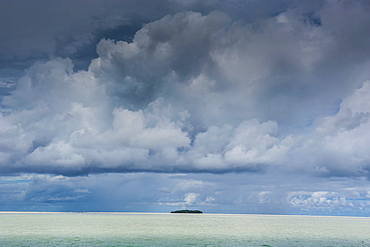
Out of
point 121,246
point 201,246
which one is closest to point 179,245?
point 201,246

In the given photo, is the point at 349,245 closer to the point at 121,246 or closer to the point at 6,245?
the point at 121,246

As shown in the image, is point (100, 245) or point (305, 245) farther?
point (305, 245)

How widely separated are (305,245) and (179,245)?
26945 mm

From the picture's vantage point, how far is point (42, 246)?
74188 millimetres

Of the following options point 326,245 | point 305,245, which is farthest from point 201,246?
point 326,245

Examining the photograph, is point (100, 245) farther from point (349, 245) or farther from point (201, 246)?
point (349, 245)

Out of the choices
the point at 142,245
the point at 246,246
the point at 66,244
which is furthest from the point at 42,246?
the point at 246,246

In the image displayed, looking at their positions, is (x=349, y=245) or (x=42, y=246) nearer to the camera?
(x=42, y=246)

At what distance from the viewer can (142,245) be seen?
258ft

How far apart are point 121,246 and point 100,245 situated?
4.43 metres

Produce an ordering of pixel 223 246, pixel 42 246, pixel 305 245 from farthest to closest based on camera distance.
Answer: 1. pixel 305 245
2. pixel 223 246
3. pixel 42 246

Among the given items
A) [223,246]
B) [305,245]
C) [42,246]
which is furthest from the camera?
[305,245]

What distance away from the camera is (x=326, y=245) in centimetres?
8631

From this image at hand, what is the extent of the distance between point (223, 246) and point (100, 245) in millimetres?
23928
